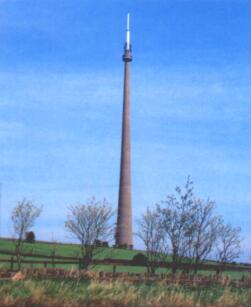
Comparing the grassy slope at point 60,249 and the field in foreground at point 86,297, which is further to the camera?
the grassy slope at point 60,249

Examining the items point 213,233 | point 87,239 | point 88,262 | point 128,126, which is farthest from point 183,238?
point 128,126

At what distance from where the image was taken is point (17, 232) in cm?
6328

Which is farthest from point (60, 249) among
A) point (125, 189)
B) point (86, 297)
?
point (86, 297)

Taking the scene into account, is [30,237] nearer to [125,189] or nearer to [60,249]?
[60,249]

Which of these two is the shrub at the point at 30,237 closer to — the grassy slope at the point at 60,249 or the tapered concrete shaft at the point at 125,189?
the grassy slope at the point at 60,249

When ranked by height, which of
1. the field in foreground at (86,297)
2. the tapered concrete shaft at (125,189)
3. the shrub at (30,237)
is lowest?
the field in foreground at (86,297)

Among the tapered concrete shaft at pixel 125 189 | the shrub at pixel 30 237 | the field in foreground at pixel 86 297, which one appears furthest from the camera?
the tapered concrete shaft at pixel 125 189

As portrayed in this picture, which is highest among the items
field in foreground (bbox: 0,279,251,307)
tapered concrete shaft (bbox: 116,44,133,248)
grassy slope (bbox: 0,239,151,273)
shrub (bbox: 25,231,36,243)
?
tapered concrete shaft (bbox: 116,44,133,248)

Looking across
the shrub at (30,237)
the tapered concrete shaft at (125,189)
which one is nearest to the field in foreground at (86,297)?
the shrub at (30,237)

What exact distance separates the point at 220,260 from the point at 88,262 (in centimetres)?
1217

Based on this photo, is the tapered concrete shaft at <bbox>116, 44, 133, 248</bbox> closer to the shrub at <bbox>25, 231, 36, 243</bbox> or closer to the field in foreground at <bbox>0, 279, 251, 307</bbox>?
the shrub at <bbox>25, 231, 36, 243</bbox>

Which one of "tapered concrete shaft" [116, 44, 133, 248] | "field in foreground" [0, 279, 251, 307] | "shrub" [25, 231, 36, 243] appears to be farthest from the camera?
"tapered concrete shaft" [116, 44, 133, 248]

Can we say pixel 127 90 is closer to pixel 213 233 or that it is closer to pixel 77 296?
pixel 213 233

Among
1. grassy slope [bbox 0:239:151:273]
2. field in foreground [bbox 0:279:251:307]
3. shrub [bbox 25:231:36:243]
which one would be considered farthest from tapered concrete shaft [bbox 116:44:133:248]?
field in foreground [bbox 0:279:251:307]
